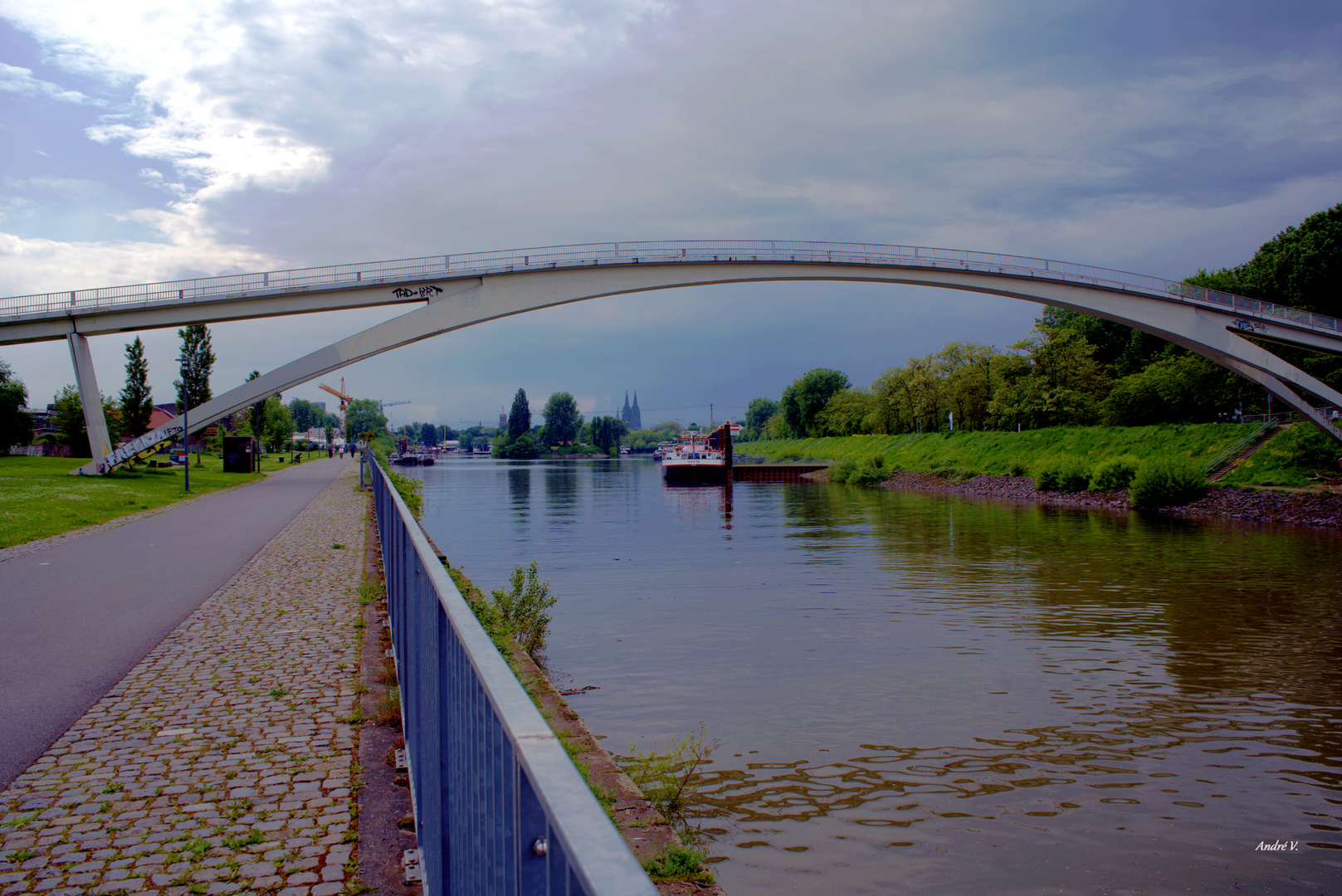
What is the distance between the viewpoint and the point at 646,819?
4.40 meters

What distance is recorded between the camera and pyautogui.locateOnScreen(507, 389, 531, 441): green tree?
175500 millimetres

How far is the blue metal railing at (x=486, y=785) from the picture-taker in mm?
1154

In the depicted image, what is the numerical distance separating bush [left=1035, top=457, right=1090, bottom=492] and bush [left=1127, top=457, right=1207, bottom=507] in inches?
191

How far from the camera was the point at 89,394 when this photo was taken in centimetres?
3906

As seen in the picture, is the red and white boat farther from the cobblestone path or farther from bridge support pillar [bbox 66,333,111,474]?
the cobblestone path

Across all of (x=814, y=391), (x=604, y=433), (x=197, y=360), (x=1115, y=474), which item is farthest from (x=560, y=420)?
(x=1115, y=474)

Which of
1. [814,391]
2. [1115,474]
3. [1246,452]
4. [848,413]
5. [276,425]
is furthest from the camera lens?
[814,391]

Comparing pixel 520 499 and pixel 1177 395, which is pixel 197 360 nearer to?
pixel 520 499

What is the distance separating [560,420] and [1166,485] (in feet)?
530

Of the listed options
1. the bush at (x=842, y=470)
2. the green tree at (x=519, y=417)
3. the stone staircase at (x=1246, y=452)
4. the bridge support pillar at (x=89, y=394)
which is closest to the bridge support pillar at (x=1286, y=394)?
the stone staircase at (x=1246, y=452)

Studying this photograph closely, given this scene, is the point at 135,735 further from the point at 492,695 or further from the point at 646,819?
the point at 492,695

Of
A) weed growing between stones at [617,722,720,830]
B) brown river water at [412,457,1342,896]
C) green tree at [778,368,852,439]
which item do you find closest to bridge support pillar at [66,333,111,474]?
brown river water at [412,457,1342,896]

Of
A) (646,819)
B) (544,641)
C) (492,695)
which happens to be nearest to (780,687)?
(544,641)

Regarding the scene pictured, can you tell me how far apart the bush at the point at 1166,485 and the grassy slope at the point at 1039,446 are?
16.3 feet
